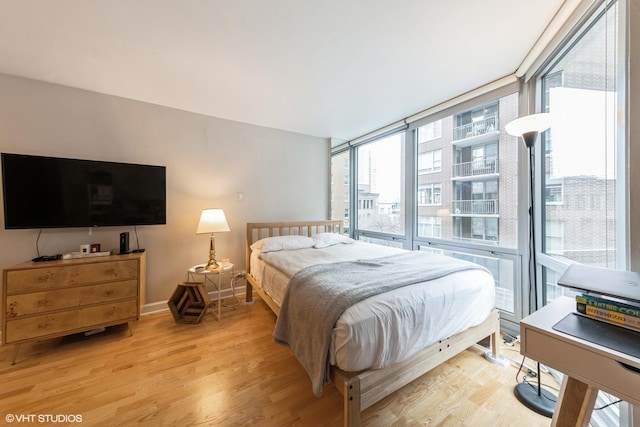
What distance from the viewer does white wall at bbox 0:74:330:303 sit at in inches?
83.9

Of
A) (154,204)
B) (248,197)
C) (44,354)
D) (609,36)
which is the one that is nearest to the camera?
(609,36)

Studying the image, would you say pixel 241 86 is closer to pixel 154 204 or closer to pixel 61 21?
pixel 61 21

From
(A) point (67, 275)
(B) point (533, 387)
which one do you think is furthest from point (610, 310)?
(A) point (67, 275)

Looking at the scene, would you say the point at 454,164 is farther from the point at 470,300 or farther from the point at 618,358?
the point at 618,358

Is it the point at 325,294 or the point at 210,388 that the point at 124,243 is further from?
the point at 325,294

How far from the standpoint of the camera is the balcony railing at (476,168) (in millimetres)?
2361

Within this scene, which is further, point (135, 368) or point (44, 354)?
point (44, 354)

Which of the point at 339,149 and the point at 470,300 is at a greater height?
the point at 339,149

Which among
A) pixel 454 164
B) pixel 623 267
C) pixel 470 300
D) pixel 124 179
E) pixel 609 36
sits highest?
pixel 609 36

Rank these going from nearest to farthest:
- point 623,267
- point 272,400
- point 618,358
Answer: point 618,358 < point 623,267 < point 272,400

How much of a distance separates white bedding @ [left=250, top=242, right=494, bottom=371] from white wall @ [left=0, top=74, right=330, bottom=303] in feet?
5.27

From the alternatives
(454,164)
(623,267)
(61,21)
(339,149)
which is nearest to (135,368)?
(61,21)

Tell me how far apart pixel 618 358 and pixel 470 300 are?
90 cm

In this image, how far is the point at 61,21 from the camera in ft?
4.89
